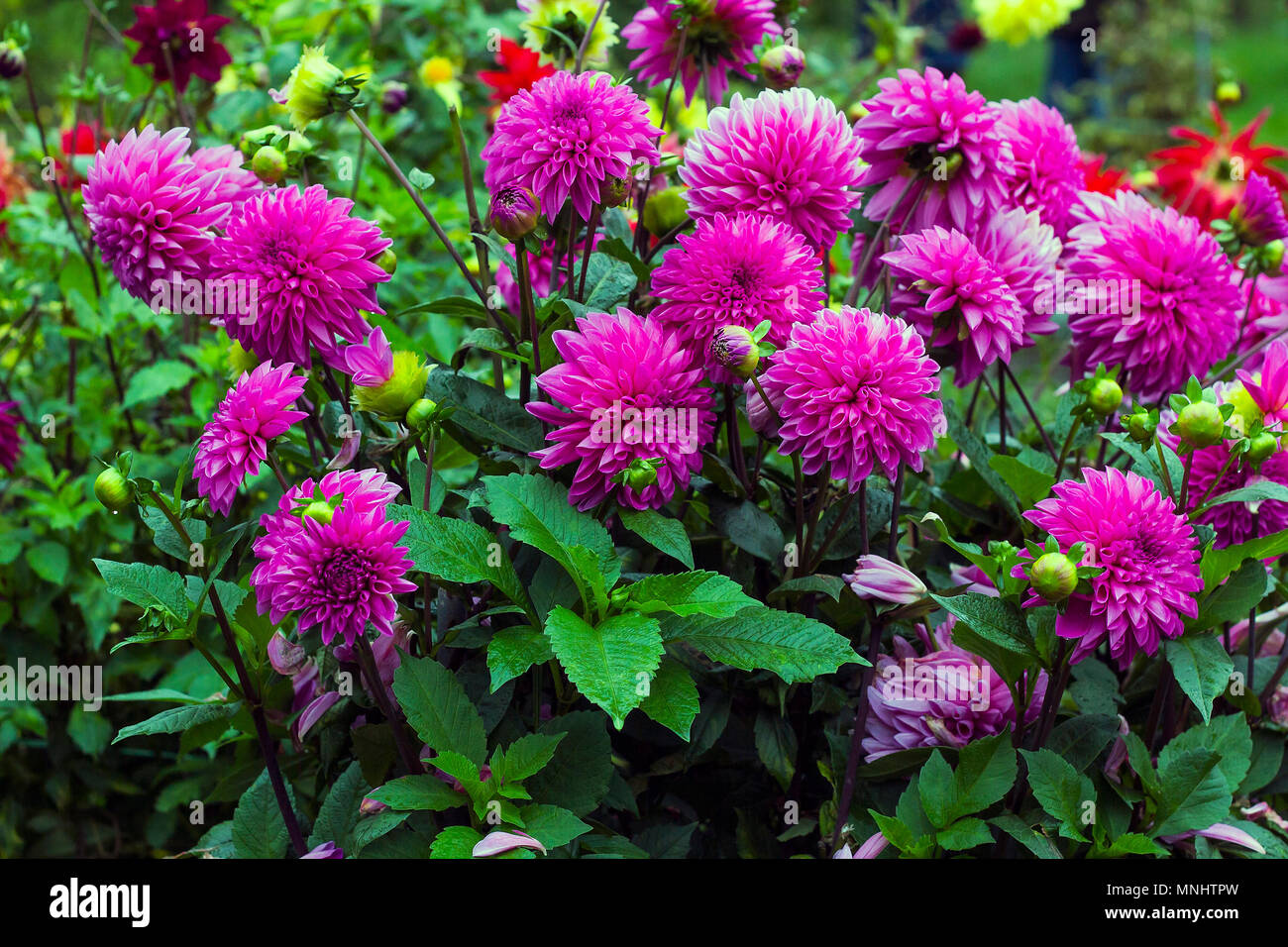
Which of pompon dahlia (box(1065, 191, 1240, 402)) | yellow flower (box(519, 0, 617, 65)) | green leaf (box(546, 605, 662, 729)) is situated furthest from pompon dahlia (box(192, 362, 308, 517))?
pompon dahlia (box(1065, 191, 1240, 402))

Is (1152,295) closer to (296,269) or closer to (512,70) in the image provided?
(296,269)

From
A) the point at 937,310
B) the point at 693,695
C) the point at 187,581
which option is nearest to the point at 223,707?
the point at 187,581

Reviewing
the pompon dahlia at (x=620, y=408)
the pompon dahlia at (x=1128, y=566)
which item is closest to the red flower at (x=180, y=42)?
the pompon dahlia at (x=620, y=408)

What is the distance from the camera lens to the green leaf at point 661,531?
0.92 meters

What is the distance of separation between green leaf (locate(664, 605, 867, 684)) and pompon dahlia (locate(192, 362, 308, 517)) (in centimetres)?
36

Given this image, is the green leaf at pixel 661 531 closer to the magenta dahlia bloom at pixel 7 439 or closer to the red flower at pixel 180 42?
the magenta dahlia bloom at pixel 7 439

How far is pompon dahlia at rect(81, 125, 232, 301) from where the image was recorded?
1000 mm

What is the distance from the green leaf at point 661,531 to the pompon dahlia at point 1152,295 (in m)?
0.50

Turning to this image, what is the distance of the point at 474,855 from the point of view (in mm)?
856

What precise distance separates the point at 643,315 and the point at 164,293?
45 cm

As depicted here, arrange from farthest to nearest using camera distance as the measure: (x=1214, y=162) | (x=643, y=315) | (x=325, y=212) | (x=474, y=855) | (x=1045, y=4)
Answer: (x=1045, y=4) → (x=1214, y=162) → (x=643, y=315) → (x=325, y=212) → (x=474, y=855)

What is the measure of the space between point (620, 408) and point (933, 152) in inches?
15.9

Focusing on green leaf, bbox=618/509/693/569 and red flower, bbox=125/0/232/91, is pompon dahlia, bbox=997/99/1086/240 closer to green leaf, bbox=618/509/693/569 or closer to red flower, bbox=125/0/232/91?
green leaf, bbox=618/509/693/569
